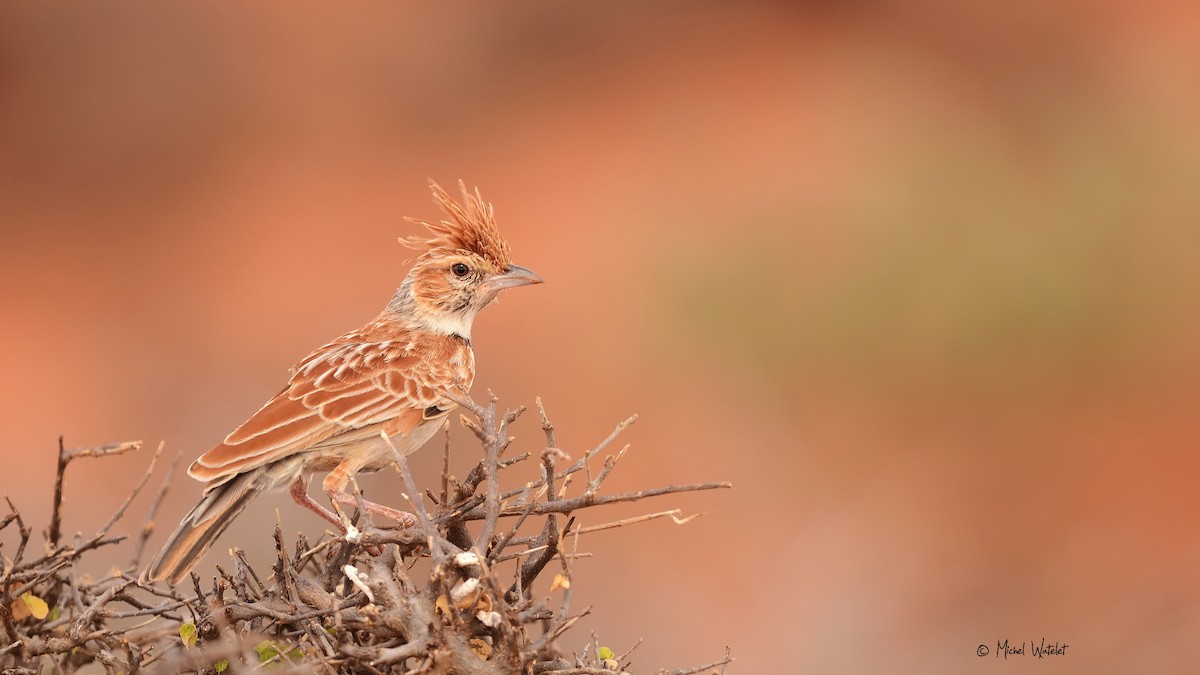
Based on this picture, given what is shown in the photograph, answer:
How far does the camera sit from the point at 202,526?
3.79 metres

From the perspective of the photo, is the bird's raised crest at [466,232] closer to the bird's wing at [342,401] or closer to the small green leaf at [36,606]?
the bird's wing at [342,401]

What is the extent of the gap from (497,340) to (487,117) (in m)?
6.16

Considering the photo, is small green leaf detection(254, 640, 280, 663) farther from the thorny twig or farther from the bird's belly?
the bird's belly

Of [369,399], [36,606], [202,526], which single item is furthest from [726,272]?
[36,606]

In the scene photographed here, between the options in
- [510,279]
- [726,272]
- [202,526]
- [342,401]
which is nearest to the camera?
[202,526]

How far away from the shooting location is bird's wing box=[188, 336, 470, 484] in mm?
3893

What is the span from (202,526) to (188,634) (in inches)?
33.7

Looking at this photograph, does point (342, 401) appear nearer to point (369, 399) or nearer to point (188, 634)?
point (369, 399)

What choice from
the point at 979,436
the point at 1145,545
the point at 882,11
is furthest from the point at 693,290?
the point at 882,11

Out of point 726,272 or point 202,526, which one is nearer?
point 202,526

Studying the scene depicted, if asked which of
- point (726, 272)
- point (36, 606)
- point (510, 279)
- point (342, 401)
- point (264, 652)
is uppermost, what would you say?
point (726, 272)

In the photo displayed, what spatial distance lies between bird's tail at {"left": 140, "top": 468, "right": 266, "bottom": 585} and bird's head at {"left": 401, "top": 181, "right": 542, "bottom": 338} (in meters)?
1.28

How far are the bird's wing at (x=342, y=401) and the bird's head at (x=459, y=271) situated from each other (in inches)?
11.5

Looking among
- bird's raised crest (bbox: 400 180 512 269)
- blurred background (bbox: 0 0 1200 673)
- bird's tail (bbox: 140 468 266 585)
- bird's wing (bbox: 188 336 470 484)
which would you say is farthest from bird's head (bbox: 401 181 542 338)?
blurred background (bbox: 0 0 1200 673)
